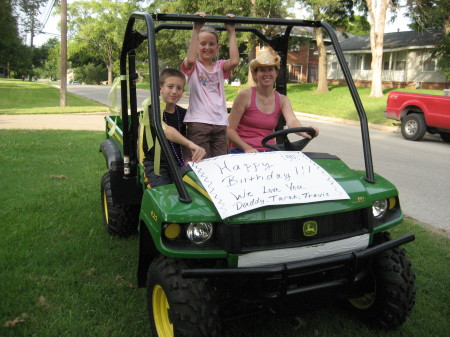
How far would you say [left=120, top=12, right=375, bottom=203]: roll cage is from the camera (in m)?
2.56

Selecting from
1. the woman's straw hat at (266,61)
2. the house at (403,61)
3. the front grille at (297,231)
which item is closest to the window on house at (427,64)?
the house at (403,61)

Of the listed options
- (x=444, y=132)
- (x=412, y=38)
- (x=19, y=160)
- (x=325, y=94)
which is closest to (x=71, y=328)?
(x=19, y=160)

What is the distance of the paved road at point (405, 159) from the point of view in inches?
229

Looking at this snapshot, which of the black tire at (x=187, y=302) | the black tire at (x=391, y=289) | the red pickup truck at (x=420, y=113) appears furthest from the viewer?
the red pickup truck at (x=420, y=113)

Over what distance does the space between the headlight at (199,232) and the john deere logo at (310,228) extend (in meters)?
0.49

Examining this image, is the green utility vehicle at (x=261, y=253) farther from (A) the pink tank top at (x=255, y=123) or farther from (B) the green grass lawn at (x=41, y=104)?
(B) the green grass lawn at (x=41, y=104)

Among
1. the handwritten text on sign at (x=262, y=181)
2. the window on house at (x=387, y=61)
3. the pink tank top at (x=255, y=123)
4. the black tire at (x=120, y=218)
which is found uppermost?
the window on house at (x=387, y=61)

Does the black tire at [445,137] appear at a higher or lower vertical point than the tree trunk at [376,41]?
lower

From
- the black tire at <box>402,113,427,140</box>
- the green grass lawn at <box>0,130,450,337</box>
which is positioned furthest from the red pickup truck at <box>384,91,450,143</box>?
the green grass lawn at <box>0,130,450,337</box>

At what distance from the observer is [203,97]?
12.0ft

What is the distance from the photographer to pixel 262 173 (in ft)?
8.56

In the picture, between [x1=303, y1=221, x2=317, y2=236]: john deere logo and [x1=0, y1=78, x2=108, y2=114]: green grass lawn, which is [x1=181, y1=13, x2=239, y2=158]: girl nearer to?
[x1=303, y1=221, x2=317, y2=236]: john deere logo

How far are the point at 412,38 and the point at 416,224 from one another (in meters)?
34.3

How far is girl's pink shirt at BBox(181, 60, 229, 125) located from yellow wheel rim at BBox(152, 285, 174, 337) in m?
1.49
